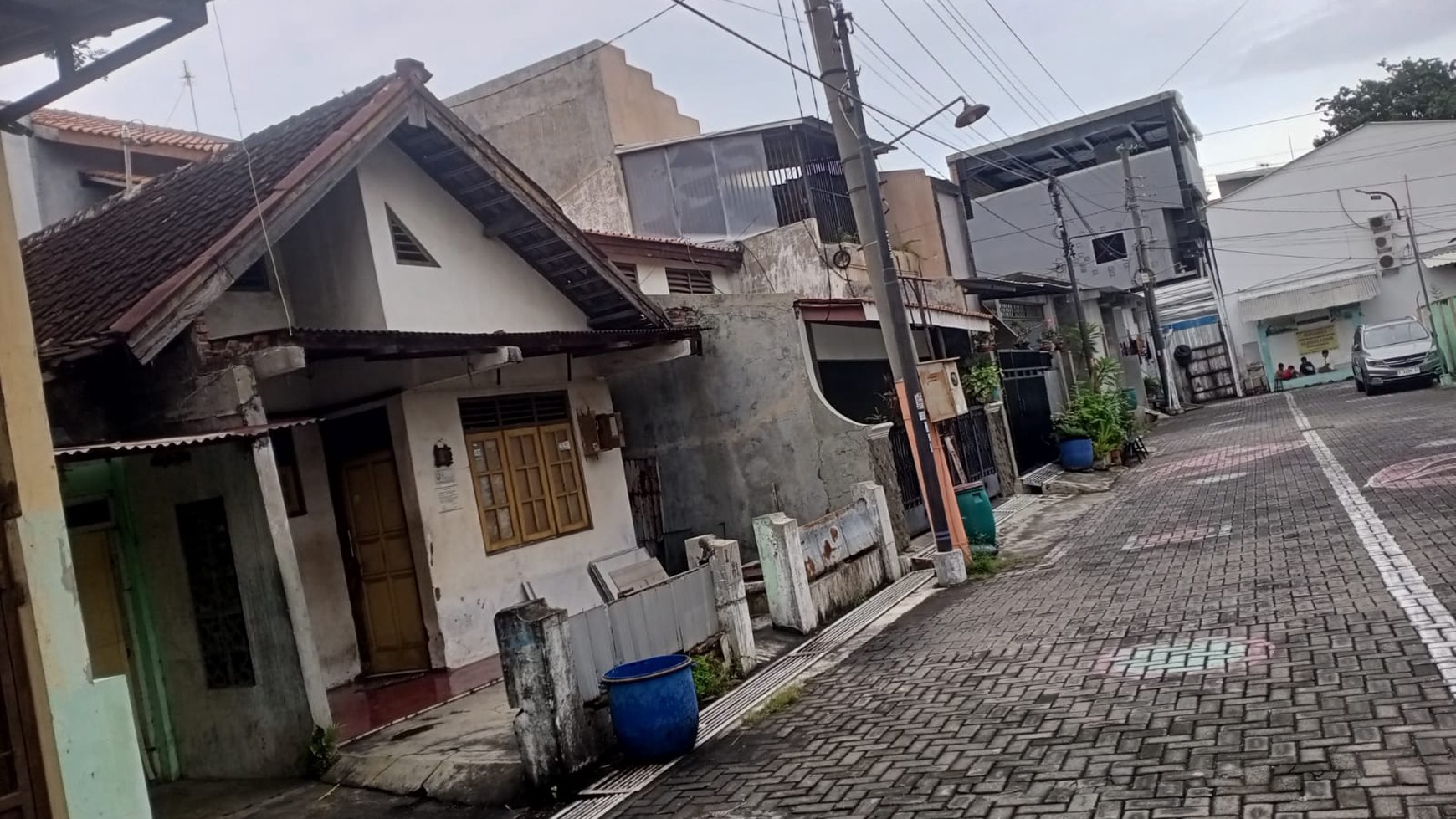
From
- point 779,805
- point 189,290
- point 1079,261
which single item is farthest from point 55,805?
point 1079,261

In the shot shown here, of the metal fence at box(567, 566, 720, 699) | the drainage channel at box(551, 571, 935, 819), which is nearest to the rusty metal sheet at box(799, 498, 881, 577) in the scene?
the drainage channel at box(551, 571, 935, 819)

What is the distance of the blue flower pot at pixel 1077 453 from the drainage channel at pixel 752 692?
8338 millimetres

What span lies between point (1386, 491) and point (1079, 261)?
29932mm

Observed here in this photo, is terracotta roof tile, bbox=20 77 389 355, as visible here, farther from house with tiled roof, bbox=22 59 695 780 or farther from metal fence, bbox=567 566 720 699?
metal fence, bbox=567 566 720 699

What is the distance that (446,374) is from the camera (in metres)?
9.27

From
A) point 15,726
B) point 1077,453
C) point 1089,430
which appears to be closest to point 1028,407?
point 1089,430

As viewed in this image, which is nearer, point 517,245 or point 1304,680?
point 1304,680

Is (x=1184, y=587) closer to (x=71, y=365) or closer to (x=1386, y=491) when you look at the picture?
(x=1386, y=491)

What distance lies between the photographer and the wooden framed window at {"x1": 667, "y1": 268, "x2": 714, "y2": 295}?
669 inches

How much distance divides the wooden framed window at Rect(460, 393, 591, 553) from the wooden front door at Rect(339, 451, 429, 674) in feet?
2.66

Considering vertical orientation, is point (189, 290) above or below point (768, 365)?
above

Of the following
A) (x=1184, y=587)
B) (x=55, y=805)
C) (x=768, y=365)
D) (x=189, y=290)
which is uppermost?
(x=189, y=290)

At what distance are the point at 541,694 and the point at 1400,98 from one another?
47.8 m

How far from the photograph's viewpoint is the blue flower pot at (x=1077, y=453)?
18.7m
